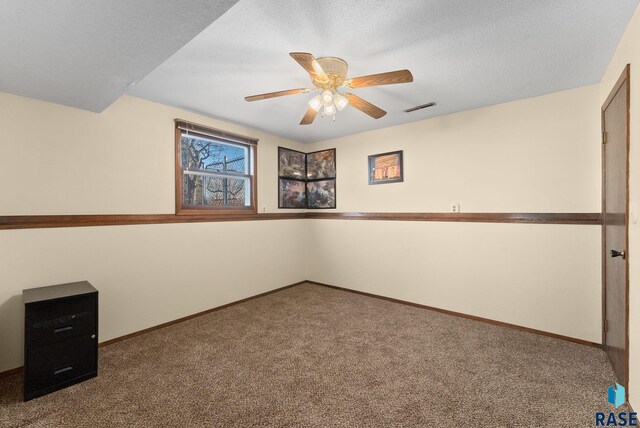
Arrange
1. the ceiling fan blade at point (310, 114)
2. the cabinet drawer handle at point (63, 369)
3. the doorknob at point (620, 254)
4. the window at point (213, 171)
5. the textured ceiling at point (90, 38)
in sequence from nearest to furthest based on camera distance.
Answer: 1. the textured ceiling at point (90, 38)
2. the doorknob at point (620, 254)
3. the cabinet drawer handle at point (63, 369)
4. the ceiling fan blade at point (310, 114)
5. the window at point (213, 171)

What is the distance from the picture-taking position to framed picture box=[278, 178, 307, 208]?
4.62m

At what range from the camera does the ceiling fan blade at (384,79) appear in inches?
74.4

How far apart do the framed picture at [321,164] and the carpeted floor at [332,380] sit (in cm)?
244

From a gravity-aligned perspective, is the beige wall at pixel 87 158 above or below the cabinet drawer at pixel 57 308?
above

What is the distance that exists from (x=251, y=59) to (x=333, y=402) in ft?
8.15

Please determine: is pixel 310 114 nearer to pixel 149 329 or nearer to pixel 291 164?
pixel 291 164

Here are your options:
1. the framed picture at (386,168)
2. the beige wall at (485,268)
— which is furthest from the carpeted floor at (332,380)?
the framed picture at (386,168)

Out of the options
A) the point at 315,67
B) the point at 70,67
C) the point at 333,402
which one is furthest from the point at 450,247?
the point at 70,67

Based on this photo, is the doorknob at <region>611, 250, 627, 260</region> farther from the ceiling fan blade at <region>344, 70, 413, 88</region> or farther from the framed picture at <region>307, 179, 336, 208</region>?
the framed picture at <region>307, 179, 336, 208</region>

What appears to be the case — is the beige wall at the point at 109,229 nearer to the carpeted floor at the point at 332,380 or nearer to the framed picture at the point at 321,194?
the carpeted floor at the point at 332,380

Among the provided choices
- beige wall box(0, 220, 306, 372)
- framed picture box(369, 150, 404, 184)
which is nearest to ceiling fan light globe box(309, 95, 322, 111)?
framed picture box(369, 150, 404, 184)

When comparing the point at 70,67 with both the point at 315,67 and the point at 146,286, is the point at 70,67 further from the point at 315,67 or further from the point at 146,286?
the point at 146,286

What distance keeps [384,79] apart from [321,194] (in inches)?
117

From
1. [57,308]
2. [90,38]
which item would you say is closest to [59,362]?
[57,308]
